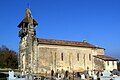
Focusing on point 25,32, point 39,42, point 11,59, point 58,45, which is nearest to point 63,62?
point 58,45

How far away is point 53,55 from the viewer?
1991 inches

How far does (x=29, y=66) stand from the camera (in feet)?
160

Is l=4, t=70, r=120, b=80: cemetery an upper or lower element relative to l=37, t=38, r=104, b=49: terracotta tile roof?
lower

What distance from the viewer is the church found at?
1935 inches

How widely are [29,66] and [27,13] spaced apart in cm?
1203

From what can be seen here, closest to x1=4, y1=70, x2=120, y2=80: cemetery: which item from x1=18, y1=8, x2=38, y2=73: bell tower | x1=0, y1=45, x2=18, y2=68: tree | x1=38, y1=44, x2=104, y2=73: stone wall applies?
x1=38, y1=44, x2=104, y2=73: stone wall

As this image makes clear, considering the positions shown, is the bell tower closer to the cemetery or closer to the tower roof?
the tower roof

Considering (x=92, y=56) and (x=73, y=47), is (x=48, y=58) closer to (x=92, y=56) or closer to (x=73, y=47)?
(x=73, y=47)

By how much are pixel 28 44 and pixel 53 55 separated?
5584 mm

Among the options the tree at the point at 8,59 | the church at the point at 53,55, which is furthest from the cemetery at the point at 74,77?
the tree at the point at 8,59

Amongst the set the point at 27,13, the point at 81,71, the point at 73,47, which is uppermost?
the point at 27,13

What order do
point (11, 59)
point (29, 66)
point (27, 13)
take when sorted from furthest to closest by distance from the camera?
1. point (11, 59)
2. point (27, 13)
3. point (29, 66)

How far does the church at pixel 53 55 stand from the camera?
4916 cm

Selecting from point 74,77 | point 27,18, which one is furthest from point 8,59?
point 74,77
